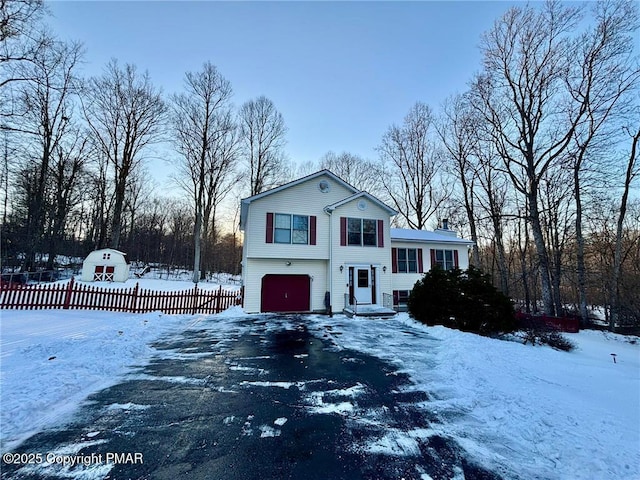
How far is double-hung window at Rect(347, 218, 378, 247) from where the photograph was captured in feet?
49.2

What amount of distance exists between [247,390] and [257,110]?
26178 millimetres

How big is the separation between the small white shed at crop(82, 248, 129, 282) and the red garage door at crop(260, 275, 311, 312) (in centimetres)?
1603

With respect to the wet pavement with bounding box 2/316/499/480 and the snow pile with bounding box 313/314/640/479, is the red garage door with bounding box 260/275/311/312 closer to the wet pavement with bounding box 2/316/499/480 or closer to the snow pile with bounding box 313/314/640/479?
the snow pile with bounding box 313/314/640/479

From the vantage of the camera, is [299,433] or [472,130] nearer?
[299,433]

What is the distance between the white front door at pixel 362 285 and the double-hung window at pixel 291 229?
3498mm

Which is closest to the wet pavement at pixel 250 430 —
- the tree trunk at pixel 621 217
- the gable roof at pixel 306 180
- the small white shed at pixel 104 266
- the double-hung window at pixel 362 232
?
the gable roof at pixel 306 180

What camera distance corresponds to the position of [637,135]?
1295cm

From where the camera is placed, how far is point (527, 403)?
439 centimetres

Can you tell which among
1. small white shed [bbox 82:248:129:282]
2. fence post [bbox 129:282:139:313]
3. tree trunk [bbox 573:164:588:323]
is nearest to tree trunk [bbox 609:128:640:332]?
tree trunk [bbox 573:164:588:323]

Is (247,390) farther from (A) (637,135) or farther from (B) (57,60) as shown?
(A) (637,135)

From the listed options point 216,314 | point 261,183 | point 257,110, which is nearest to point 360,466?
point 216,314

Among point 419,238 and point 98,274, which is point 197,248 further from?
point 419,238

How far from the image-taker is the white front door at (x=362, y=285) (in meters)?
14.6

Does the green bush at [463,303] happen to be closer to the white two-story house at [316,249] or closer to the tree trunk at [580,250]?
the white two-story house at [316,249]
